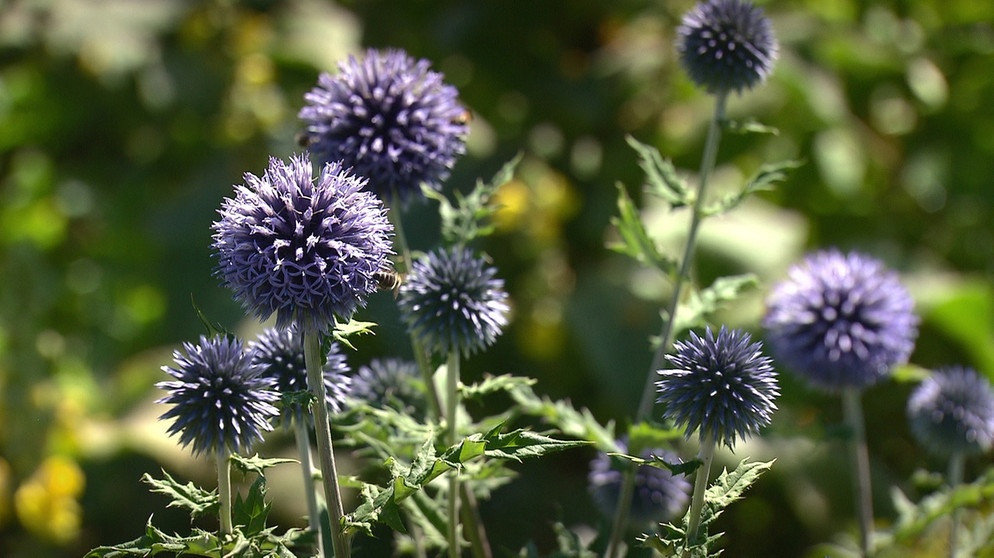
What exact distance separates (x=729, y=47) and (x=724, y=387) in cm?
58

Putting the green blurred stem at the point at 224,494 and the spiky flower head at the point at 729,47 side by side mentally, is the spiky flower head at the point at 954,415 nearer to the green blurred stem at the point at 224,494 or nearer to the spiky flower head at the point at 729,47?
the spiky flower head at the point at 729,47

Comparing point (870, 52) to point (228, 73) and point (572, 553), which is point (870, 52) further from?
point (572, 553)

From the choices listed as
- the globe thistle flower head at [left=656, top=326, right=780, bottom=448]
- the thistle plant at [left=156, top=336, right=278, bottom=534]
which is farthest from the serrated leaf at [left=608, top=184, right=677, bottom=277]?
the thistle plant at [left=156, top=336, right=278, bottom=534]

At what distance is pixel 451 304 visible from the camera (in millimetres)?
1073

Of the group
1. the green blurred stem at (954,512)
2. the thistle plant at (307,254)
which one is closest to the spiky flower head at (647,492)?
the green blurred stem at (954,512)

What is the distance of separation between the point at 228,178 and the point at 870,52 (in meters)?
2.36

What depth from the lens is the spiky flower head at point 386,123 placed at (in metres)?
1.17

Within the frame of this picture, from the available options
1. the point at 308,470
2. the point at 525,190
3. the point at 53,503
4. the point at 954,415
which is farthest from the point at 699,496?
the point at 525,190

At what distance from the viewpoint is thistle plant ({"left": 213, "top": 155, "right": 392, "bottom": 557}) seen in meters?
0.83

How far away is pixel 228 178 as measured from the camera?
10.2ft

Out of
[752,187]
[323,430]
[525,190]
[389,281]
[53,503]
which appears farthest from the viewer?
[525,190]

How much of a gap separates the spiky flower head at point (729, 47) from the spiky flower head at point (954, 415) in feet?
2.02

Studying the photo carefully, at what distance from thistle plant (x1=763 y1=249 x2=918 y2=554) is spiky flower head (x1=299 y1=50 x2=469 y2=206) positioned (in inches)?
24.0

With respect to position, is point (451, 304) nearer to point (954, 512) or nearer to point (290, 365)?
point (290, 365)
